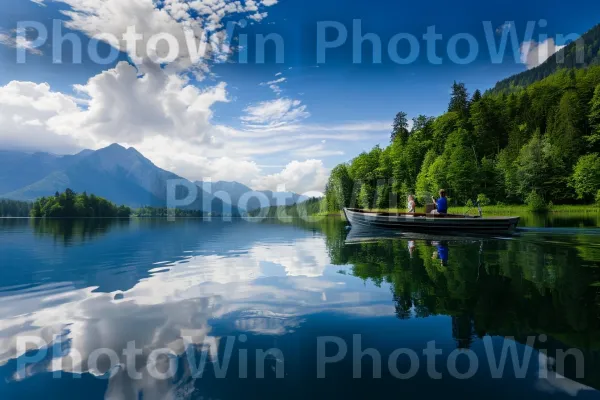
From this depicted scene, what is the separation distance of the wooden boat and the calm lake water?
1030cm

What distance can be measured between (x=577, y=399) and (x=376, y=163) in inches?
3610

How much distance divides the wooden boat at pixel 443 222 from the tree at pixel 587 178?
45032mm

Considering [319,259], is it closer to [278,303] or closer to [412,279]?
[412,279]

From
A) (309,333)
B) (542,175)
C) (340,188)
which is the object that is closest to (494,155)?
(542,175)

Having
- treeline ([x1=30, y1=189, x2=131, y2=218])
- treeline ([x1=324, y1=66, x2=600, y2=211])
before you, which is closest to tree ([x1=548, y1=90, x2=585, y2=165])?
treeline ([x1=324, y1=66, x2=600, y2=211])

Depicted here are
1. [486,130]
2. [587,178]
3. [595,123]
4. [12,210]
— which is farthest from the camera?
[12,210]

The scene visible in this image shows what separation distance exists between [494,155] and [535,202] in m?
28.8

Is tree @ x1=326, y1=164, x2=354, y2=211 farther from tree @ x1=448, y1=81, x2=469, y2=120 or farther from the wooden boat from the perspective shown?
the wooden boat

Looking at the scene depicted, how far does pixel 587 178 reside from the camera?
179 ft

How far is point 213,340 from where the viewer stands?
21.5ft

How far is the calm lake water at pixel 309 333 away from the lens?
483 cm

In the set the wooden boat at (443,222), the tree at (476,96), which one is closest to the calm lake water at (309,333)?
the wooden boat at (443,222)

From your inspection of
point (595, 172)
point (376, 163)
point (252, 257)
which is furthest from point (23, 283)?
point (376, 163)

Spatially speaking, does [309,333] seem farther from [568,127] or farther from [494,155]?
[494,155]
